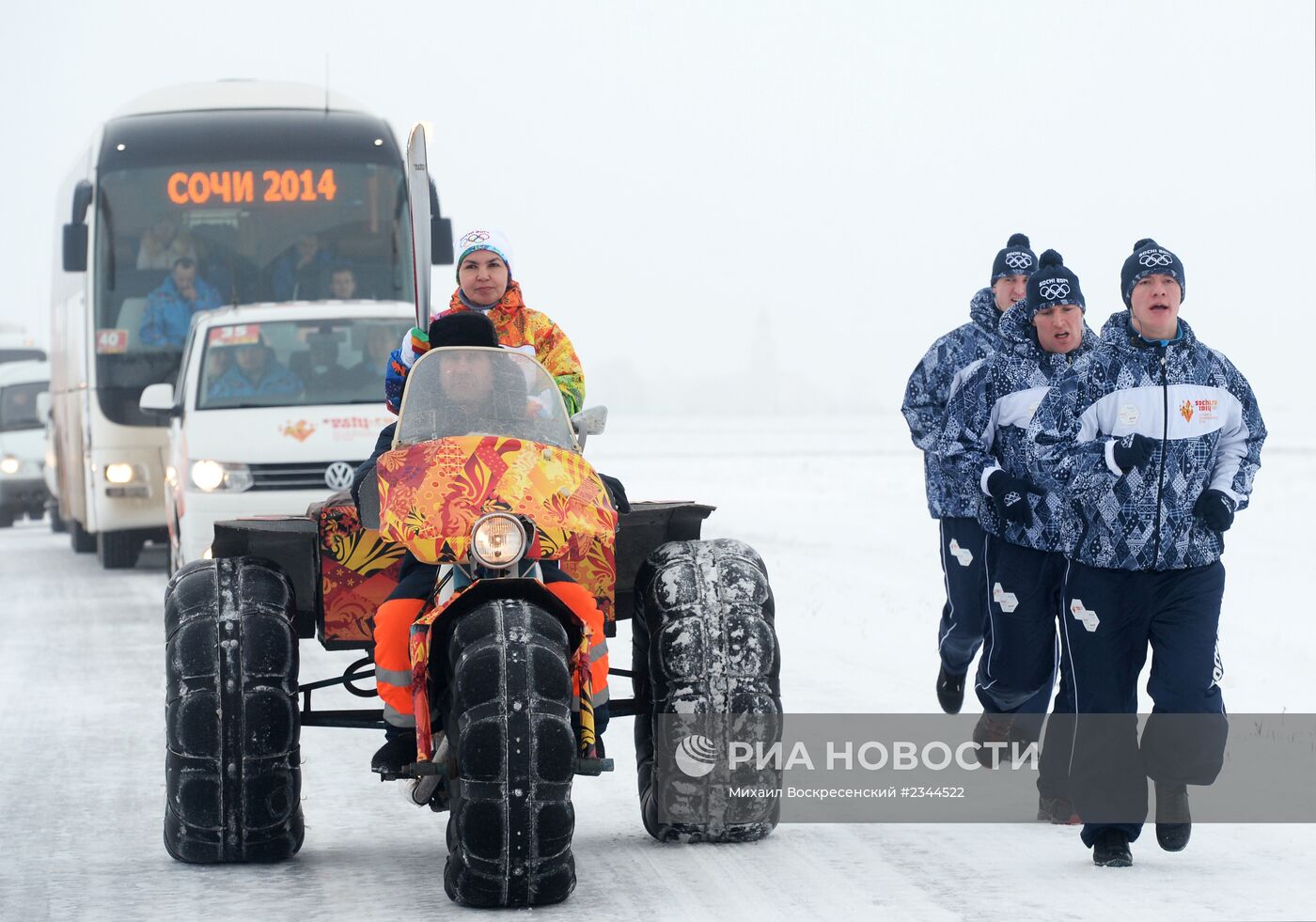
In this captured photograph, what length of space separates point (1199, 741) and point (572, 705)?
6.38 ft

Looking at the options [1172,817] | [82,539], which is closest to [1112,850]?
[1172,817]

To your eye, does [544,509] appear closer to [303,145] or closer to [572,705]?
[572,705]

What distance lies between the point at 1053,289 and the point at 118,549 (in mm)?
13312

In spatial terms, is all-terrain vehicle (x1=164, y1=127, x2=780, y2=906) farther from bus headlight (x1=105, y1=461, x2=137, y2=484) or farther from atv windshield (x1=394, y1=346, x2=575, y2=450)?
bus headlight (x1=105, y1=461, x2=137, y2=484)

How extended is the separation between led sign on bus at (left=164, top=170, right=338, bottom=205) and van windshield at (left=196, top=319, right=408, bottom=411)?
9.22 ft

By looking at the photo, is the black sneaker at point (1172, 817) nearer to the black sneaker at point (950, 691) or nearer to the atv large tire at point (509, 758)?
the atv large tire at point (509, 758)

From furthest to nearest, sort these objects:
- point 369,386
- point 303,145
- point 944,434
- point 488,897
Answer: point 303,145
point 369,386
point 944,434
point 488,897

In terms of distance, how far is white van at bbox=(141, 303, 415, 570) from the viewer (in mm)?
14383

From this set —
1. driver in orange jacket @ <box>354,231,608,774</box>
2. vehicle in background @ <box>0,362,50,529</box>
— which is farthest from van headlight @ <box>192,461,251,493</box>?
vehicle in background @ <box>0,362,50,529</box>

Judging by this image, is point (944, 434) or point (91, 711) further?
point (91, 711)

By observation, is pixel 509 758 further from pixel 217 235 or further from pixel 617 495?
pixel 217 235

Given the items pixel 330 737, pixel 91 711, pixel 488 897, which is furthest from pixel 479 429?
pixel 91 711

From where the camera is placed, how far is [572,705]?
588cm

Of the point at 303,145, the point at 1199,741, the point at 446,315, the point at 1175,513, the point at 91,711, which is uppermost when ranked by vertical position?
the point at 303,145
